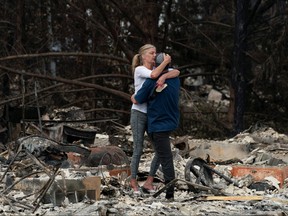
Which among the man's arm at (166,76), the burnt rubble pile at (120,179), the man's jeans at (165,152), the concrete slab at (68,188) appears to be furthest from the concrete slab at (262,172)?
the concrete slab at (68,188)

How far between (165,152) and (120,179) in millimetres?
1179

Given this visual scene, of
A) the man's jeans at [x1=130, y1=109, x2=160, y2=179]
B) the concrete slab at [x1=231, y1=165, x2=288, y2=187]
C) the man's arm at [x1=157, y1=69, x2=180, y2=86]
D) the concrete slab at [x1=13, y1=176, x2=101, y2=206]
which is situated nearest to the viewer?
the concrete slab at [x1=13, y1=176, x2=101, y2=206]

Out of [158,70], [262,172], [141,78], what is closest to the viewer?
[158,70]

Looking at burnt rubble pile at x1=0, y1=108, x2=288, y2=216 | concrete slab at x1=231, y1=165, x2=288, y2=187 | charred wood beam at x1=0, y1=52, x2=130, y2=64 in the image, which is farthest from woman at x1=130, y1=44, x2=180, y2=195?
charred wood beam at x1=0, y1=52, x2=130, y2=64

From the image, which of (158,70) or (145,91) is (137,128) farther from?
(158,70)

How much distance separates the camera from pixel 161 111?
22.8 feet

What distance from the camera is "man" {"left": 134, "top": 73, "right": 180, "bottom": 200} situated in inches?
274

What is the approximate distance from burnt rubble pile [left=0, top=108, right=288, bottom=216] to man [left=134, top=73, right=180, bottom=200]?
0.41 m

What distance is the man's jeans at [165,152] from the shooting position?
7.01m

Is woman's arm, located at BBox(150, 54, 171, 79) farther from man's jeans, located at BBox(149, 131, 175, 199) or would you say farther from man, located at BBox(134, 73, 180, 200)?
man's jeans, located at BBox(149, 131, 175, 199)

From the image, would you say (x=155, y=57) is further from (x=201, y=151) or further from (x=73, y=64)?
(x=73, y=64)

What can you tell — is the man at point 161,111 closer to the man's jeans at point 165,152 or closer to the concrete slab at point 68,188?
the man's jeans at point 165,152

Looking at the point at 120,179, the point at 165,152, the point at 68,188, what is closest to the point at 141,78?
the point at 165,152

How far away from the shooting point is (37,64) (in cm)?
1753
